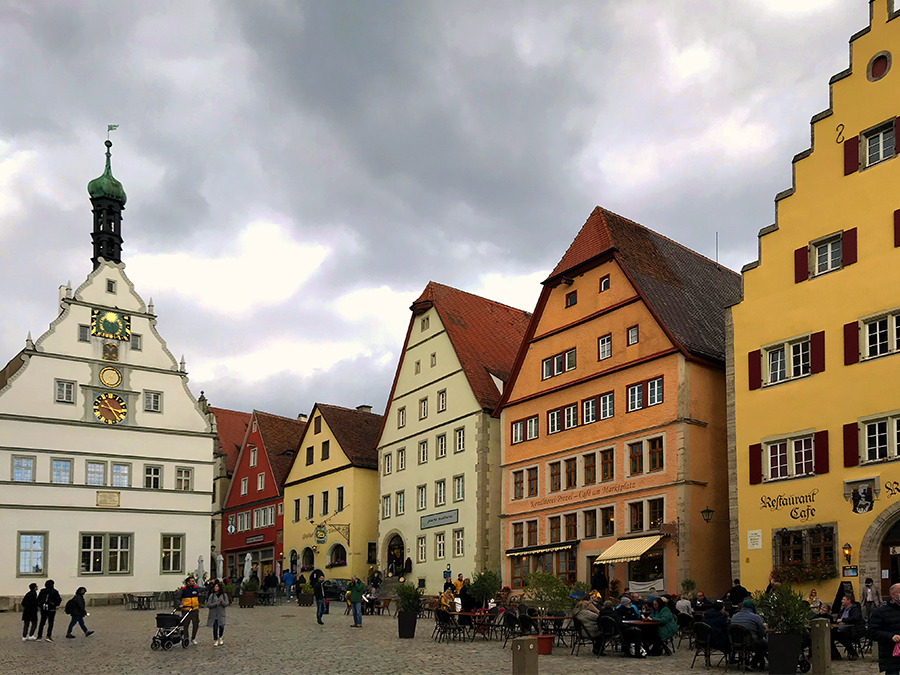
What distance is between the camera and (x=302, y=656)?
2170 centimetres

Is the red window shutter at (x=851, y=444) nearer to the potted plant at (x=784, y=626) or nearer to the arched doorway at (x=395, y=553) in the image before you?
the potted plant at (x=784, y=626)

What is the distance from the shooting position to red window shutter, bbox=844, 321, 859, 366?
29.9 m

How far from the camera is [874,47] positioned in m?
31.2

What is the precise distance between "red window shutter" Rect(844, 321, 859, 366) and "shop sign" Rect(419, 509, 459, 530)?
832 inches

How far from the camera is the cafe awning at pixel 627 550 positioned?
35.5 metres

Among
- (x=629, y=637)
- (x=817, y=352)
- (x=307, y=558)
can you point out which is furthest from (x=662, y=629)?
(x=307, y=558)

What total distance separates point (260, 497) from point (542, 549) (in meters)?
26.6

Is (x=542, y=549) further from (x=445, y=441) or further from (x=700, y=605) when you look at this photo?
(x=700, y=605)

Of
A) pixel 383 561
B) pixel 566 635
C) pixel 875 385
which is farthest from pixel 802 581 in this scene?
pixel 383 561

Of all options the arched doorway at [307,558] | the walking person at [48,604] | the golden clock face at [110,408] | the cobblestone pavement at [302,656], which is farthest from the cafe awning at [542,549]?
the golden clock face at [110,408]

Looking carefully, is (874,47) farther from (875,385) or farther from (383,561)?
(383,561)

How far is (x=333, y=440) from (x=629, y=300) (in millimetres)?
22689

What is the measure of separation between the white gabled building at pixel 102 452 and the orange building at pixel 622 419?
17906mm

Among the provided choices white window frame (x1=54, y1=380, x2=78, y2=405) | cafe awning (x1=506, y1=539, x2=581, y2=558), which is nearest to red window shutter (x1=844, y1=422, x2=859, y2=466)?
cafe awning (x1=506, y1=539, x2=581, y2=558)
